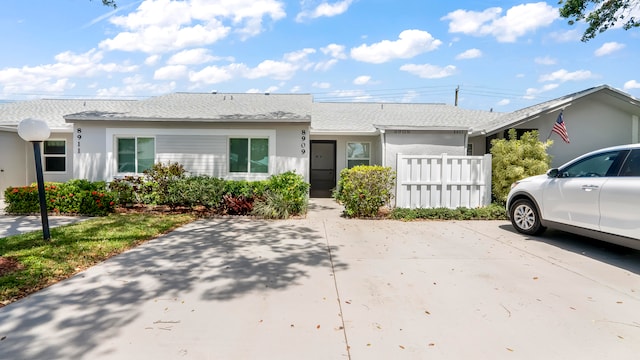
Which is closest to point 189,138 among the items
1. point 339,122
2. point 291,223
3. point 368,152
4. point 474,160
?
point 291,223

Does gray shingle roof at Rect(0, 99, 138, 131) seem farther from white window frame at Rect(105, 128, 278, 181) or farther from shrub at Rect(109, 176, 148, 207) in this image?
shrub at Rect(109, 176, 148, 207)

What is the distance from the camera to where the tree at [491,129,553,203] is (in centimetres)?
936

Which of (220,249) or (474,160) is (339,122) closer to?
(474,160)

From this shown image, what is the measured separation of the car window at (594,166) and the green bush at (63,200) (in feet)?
36.1

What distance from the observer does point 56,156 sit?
522 inches

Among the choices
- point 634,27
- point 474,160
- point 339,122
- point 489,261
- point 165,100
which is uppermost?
point 634,27

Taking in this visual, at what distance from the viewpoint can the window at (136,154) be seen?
10.7 m

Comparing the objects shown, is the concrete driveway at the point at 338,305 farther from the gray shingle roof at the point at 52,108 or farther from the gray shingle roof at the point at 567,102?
the gray shingle roof at the point at 52,108

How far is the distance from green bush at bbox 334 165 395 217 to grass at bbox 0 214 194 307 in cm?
428

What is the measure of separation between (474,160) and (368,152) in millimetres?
4759

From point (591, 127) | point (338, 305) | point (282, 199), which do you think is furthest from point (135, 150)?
point (591, 127)

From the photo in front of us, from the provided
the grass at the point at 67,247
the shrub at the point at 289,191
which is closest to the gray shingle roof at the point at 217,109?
the shrub at the point at 289,191

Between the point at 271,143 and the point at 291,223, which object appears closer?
the point at 291,223

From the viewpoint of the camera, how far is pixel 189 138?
10680mm
